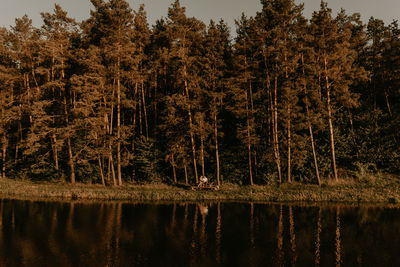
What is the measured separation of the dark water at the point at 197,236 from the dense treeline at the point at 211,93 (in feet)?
30.4

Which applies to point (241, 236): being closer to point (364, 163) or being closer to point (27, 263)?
point (27, 263)

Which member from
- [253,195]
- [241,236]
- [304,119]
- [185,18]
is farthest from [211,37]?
[241,236]

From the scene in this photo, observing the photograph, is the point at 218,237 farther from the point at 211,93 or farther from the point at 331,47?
the point at 331,47

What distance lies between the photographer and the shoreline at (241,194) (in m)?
23.4

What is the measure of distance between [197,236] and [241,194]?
478 inches

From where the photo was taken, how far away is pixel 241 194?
25234mm

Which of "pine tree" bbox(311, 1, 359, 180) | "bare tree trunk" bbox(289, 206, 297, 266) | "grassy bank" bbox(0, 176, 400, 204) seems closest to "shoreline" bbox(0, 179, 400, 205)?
"grassy bank" bbox(0, 176, 400, 204)

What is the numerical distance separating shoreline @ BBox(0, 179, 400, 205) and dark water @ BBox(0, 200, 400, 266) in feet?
10.2

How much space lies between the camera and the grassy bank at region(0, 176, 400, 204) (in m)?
23.6

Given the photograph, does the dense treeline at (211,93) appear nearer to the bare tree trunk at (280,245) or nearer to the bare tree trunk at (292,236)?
the bare tree trunk at (292,236)

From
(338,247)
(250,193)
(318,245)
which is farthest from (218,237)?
(250,193)

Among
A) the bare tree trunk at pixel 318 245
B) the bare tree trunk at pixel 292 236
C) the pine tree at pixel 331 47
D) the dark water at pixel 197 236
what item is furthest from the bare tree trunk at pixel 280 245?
the pine tree at pixel 331 47

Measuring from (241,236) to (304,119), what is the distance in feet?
56.4

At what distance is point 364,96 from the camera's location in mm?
40562
